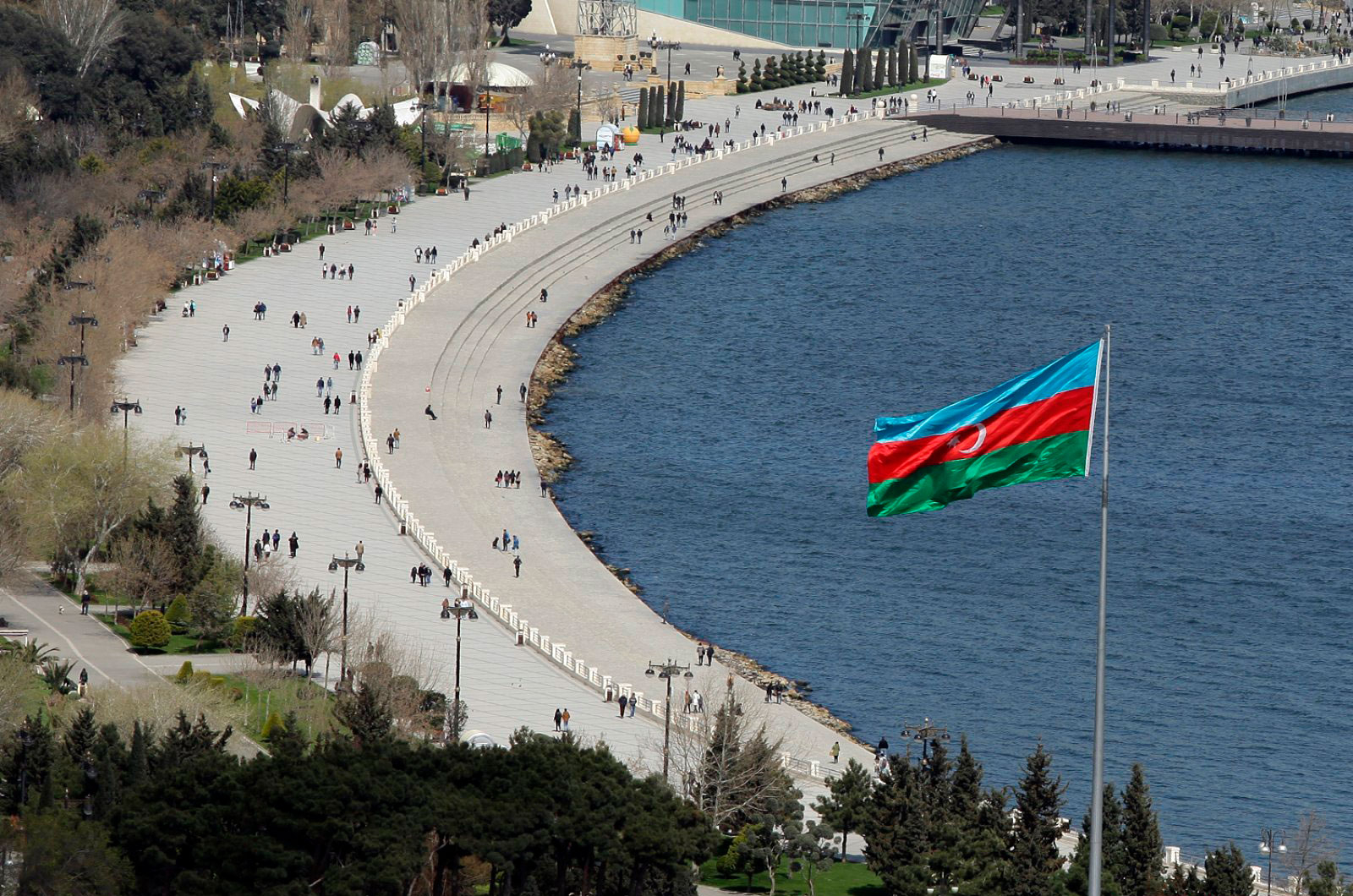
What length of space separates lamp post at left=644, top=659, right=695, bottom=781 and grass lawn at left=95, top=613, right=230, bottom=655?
1219 cm

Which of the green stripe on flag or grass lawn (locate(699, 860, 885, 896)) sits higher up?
the green stripe on flag

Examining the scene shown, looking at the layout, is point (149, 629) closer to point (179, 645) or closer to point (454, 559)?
point (179, 645)

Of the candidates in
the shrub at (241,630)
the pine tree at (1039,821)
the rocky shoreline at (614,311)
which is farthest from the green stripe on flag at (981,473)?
the shrub at (241,630)

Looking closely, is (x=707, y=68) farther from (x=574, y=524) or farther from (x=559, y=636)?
(x=559, y=636)

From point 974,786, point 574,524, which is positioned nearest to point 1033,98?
point 574,524

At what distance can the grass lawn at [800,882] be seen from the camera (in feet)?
171

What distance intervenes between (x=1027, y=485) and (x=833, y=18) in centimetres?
10005

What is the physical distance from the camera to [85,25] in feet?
461

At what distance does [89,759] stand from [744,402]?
5537 centimetres

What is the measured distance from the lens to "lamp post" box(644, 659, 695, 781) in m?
55.7

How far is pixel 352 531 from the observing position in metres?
80.9

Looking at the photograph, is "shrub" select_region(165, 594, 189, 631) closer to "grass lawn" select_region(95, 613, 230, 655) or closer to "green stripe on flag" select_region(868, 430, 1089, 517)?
"grass lawn" select_region(95, 613, 230, 655)

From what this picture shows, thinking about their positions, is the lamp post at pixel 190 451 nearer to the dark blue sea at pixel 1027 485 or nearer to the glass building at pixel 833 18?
the dark blue sea at pixel 1027 485

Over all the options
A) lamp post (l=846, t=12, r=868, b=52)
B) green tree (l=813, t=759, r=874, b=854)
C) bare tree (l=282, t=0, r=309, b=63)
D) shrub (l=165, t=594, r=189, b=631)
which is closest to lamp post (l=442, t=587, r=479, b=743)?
green tree (l=813, t=759, r=874, b=854)
